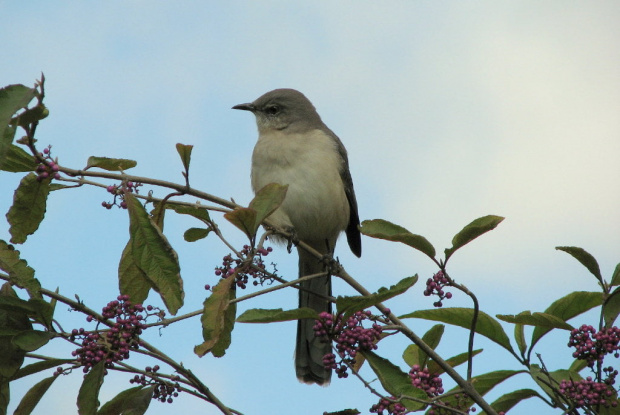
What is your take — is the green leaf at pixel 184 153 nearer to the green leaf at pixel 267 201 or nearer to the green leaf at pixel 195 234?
the green leaf at pixel 267 201

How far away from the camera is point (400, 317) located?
141 inches

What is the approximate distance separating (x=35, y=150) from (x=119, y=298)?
0.74m

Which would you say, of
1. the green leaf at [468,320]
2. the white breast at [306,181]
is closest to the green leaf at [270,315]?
the green leaf at [468,320]

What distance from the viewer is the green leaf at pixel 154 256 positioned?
3.28 m

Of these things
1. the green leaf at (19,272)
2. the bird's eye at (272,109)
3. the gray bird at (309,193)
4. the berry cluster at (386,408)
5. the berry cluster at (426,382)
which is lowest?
the berry cluster at (386,408)

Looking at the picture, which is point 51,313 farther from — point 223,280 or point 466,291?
point 466,291

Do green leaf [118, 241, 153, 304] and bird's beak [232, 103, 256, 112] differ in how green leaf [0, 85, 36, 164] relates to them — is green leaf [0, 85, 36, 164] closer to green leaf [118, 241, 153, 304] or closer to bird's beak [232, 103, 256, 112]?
green leaf [118, 241, 153, 304]

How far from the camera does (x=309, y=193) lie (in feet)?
21.1

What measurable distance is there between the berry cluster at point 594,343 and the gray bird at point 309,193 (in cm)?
284

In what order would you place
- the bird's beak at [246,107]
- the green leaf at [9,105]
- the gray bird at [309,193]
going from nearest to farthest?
the green leaf at [9,105] → the gray bird at [309,193] → the bird's beak at [246,107]

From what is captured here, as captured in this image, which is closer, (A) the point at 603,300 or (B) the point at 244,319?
(B) the point at 244,319

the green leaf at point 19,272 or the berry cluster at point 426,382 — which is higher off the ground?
the green leaf at point 19,272

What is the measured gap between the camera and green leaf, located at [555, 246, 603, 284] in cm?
361

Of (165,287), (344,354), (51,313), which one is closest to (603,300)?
(344,354)
